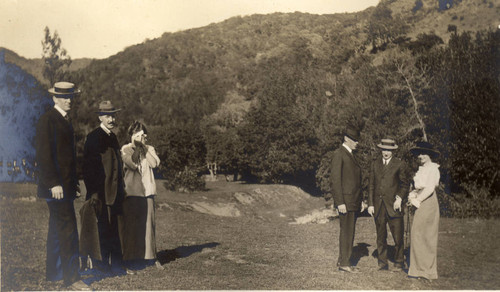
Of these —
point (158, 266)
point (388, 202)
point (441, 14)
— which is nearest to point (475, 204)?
point (388, 202)

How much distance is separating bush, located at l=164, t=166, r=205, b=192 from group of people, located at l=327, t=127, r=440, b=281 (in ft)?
47.7

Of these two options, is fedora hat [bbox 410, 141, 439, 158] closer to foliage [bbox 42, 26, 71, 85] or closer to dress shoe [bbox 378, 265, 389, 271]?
dress shoe [bbox 378, 265, 389, 271]

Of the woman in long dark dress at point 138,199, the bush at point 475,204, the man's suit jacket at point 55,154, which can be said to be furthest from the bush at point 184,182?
the man's suit jacket at point 55,154

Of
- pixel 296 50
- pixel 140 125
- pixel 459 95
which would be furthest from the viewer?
pixel 296 50

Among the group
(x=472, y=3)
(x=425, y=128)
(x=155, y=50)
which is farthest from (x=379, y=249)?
(x=155, y=50)

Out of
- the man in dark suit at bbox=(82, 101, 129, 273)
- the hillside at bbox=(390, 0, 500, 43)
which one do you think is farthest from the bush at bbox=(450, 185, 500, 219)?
the man in dark suit at bbox=(82, 101, 129, 273)

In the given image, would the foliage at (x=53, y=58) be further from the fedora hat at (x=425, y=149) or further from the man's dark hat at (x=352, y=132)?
the fedora hat at (x=425, y=149)

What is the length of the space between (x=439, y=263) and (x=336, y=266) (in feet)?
5.33

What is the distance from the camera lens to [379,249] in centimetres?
699

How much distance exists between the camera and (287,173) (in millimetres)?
22609

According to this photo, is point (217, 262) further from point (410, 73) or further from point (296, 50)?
point (296, 50)

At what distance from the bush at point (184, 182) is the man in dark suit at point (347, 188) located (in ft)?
47.6

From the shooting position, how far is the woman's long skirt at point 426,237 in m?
6.38

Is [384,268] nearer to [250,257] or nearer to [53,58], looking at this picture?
[250,257]
